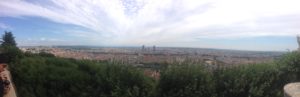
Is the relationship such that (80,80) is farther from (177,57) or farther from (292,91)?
(292,91)

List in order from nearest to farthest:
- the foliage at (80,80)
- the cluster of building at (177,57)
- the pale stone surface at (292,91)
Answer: the pale stone surface at (292,91) → the foliage at (80,80) → the cluster of building at (177,57)

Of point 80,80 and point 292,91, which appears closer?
point 292,91

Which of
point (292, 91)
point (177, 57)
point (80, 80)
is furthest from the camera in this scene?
point (177, 57)

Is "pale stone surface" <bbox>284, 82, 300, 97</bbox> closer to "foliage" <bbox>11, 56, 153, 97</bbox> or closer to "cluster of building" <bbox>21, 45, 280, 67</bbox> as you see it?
"cluster of building" <bbox>21, 45, 280, 67</bbox>

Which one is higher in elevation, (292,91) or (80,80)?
(292,91)

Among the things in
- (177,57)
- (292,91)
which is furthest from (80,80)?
(292,91)

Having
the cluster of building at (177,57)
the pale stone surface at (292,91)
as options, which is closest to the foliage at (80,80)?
the cluster of building at (177,57)

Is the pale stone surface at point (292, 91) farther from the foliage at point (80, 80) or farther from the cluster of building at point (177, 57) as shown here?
the foliage at point (80, 80)

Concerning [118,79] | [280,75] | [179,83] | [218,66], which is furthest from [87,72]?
[280,75]

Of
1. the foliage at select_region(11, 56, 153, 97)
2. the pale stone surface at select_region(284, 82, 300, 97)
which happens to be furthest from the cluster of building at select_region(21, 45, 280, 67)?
the pale stone surface at select_region(284, 82, 300, 97)

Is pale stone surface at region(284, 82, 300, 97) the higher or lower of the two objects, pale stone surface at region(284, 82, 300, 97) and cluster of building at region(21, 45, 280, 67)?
the lower

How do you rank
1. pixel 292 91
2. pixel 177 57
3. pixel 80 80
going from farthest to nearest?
pixel 177 57 → pixel 80 80 → pixel 292 91

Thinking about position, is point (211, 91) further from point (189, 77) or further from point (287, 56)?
point (287, 56)

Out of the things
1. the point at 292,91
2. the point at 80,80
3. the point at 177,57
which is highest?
the point at 177,57
